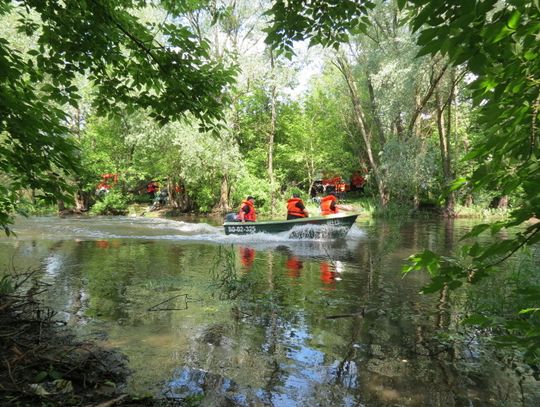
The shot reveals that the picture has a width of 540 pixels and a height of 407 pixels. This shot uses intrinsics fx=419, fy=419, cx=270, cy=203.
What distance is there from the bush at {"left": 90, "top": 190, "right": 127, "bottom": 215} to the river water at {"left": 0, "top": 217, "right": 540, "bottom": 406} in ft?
51.0

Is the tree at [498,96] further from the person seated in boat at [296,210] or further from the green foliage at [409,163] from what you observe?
the green foliage at [409,163]

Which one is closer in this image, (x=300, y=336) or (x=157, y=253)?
(x=300, y=336)

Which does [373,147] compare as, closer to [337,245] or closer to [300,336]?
[337,245]

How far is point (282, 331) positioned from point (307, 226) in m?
9.80

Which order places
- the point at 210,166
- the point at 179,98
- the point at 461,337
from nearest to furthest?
the point at 179,98 < the point at 461,337 < the point at 210,166

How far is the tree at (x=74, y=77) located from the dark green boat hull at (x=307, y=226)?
33.1 ft

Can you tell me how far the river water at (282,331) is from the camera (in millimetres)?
3654

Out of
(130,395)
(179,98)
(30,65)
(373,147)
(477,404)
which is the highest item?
(373,147)

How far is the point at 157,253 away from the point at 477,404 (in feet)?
31.2

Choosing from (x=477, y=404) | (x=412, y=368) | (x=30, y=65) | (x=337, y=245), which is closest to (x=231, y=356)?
(x=412, y=368)

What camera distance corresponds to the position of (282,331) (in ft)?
16.8

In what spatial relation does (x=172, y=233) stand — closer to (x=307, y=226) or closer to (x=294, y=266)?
(x=307, y=226)

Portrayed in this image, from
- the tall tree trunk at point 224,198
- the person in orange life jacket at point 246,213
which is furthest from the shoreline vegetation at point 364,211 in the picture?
the person in orange life jacket at point 246,213

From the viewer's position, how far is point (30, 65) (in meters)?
4.37
